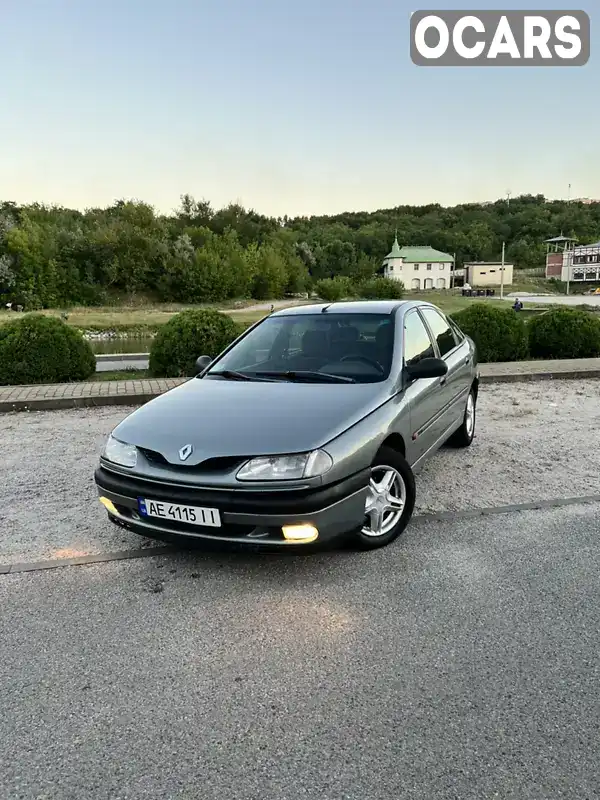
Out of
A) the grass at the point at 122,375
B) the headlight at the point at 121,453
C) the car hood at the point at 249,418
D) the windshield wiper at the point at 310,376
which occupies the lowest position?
the grass at the point at 122,375

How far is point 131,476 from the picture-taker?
121 inches

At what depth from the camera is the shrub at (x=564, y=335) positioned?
37.9 feet

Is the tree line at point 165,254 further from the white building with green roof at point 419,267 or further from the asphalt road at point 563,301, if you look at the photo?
the asphalt road at point 563,301

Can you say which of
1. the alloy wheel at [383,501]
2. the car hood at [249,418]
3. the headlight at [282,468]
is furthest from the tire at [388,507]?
the headlight at [282,468]

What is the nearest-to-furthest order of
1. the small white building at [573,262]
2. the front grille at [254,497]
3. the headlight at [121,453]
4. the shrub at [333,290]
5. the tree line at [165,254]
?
the front grille at [254,497] < the headlight at [121,453] < the shrub at [333,290] < the tree line at [165,254] < the small white building at [573,262]

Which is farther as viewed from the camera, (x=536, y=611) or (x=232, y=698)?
(x=536, y=611)

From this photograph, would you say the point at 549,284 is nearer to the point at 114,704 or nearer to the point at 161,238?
the point at 161,238

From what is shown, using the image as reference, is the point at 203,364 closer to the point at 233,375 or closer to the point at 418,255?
the point at 233,375

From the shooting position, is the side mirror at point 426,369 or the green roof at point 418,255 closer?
the side mirror at point 426,369

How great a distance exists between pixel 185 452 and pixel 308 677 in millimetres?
1243

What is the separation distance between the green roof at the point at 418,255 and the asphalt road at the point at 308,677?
10398 cm

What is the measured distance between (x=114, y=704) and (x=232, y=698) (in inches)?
18.2

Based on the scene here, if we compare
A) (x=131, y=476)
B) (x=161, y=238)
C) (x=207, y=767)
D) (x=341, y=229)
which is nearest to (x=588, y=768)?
(x=207, y=767)

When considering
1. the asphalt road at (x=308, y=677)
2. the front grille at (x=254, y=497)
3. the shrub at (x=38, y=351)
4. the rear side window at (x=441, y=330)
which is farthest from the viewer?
the shrub at (x=38, y=351)
